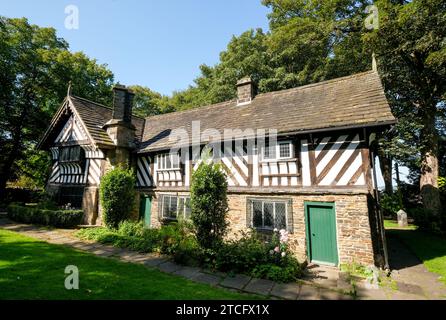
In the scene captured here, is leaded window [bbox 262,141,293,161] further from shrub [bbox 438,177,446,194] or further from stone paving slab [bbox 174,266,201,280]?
shrub [bbox 438,177,446,194]

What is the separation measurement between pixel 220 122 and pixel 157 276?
8.99 m

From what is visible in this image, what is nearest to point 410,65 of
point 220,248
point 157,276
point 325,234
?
point 325,234

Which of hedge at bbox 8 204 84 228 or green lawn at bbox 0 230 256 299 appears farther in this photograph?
hedge at bbox 8 204 84 228

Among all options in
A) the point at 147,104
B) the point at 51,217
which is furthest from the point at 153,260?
the point at 147,104

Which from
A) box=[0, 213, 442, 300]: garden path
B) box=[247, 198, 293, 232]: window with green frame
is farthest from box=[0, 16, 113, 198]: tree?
box=[247, 198, 293, 232]: window with green frame

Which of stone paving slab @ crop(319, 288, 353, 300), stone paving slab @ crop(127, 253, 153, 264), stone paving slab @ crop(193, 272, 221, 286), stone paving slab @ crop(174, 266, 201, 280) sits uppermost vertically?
stone paving slab @ crop(127, 253, 153, 264)

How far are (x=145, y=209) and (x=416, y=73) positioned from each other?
21867 mm

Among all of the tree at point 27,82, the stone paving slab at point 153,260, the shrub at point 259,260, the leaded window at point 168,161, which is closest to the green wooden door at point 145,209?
the leaded window at point 168,161

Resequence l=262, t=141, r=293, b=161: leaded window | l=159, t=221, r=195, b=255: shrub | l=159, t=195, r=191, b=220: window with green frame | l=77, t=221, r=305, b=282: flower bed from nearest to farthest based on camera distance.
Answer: l=77, t=221, r=305, b=282: flower bed → l=159, t=221, r=195, b=255: shrub → l=262, t=141, r=293, b=161: leaded window → l=159, t=195, r=191, b=220: window with green frame

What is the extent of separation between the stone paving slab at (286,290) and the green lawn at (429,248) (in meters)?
4.89

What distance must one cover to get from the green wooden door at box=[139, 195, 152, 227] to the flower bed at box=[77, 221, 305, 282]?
3.49 m

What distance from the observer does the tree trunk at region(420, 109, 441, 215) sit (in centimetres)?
1731

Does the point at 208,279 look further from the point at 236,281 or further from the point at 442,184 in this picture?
the point at 442,184

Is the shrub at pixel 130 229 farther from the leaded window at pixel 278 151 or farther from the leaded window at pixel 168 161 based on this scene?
the leaded window at pixel 278 151
